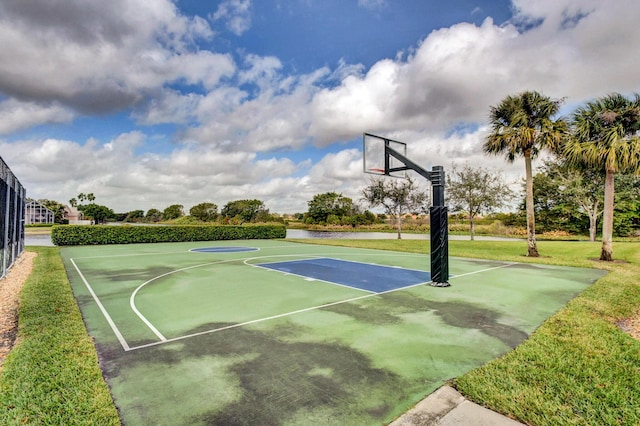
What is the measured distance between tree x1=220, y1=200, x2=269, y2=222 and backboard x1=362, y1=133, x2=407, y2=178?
57.0 meters

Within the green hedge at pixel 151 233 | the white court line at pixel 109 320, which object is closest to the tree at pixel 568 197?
the green hedge at pixel 151 233

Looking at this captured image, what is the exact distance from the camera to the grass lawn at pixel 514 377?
3.16m

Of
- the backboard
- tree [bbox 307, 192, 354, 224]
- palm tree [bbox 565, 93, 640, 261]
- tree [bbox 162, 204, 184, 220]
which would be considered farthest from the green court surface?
tree [bbox 162, 204, 184, 220]

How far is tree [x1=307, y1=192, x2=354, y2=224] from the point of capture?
70.2 m

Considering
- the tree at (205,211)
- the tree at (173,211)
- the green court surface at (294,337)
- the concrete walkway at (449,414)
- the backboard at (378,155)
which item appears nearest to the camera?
the concrete walkway at (449,414)

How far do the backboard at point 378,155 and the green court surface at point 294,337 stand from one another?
14.3 ft

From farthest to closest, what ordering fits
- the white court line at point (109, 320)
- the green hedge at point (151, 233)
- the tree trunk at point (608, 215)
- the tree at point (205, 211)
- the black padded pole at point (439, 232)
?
the tree at point (205, 211), the green hedge at point (151, 233), the tree trunk at point (608, 215), the black padded pole at point (439, 232), the white court line at point (109, 320)

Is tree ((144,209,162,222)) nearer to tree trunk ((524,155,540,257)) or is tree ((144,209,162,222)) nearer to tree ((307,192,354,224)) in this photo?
tree ((307,192,354,224))

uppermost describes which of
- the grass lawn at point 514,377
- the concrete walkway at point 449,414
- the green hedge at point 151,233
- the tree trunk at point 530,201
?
the tree trunk at point 530,201

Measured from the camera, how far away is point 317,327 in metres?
5.84

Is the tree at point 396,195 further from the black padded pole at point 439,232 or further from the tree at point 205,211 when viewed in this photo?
the tree at point 205,211

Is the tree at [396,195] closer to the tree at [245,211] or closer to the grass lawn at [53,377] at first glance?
the grass lawn at [53,377]

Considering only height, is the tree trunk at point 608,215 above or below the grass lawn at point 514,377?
above

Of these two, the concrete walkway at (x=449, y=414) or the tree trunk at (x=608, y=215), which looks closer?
the concrete walkway at (x=449, y=414)
